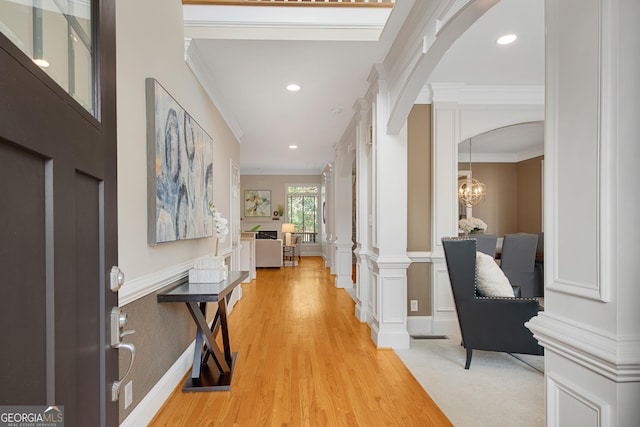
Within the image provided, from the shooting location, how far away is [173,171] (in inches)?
100

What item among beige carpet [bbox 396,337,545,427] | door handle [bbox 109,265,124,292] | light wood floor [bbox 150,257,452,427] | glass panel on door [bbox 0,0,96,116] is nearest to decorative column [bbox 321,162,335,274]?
light wood floor [bbox 150,257,452,427]

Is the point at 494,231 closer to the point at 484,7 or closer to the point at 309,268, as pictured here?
the point at 309,268

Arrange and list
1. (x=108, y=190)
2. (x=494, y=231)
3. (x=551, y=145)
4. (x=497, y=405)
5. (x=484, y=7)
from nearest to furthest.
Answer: (x=108, y=190)
(x=551, y=145)
(x=484, y=7)
(x=497, y=405)
(x=494, y=231)

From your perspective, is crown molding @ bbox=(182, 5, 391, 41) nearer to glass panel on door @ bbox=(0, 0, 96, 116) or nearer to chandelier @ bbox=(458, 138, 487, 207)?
glass panel on door @ bbox=(0, 0, 96, 116)

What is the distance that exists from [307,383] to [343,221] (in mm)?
4281

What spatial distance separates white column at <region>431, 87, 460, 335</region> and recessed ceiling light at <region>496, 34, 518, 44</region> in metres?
0.93

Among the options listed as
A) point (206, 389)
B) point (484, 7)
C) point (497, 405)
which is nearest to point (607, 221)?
point (484, 7)

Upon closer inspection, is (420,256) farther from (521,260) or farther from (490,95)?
(490,95)

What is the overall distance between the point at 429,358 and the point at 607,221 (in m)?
2.63

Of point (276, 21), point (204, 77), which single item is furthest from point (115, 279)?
point (204, 77)

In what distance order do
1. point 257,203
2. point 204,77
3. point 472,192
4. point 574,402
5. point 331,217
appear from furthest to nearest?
point 257,203, point 331,217, point 472,192, point 204,77, point 574,402

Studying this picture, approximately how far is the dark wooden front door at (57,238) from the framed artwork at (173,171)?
1370 mm

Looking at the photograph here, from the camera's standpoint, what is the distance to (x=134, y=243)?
1.98 meters

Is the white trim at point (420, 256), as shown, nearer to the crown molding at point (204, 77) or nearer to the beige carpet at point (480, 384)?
the beige carpet at point (480, 384)
